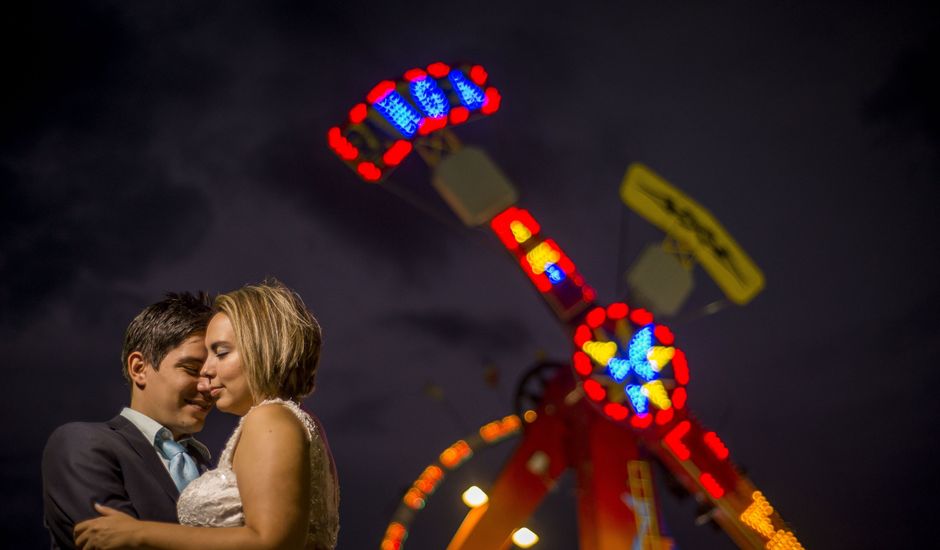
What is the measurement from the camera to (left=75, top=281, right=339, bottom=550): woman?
2.20 meters

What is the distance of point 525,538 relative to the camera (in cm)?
970

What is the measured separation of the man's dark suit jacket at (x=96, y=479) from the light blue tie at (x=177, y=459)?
6 centimetres

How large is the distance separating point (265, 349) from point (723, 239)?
423 inches

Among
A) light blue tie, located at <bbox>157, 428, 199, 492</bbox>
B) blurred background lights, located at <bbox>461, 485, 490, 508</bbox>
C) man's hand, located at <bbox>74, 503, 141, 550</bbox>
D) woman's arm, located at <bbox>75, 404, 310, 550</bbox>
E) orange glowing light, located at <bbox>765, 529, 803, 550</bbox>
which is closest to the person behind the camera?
woman's arm, located at <bbox>75, 404, 310, 550</bbox>

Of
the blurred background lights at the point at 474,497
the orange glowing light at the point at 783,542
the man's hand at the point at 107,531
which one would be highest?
the man's hand at the point at 107,531

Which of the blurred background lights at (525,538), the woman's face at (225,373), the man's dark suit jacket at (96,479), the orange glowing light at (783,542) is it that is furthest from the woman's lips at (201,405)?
the orange glowing light at (783,542)

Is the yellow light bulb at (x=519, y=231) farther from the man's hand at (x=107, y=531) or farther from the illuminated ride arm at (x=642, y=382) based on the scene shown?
the man's hand at (x=107, y=531)

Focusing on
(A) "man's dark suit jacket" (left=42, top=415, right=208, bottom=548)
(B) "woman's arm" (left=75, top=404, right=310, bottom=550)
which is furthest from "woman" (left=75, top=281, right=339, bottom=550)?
(A) "man's dark suit jacket" (left=42, top=415, right=208, bottom=548)

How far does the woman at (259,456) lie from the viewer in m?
2.20

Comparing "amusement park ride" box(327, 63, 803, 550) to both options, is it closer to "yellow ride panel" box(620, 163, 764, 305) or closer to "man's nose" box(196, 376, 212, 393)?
"yellow ride panel" box(620, 163, 764, 305)

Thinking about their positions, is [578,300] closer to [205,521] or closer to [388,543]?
[388,543]

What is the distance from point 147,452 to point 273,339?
0.80 meters

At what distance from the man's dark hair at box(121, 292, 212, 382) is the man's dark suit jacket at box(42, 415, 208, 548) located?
1.34 feet

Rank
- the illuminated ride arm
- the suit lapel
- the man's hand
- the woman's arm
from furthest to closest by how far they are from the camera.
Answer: the illuminated ride arm, the suit lapel, the man's hand, the woman's arm
